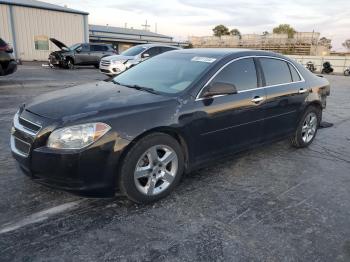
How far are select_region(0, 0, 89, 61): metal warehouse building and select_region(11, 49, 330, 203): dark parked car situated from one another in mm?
25276

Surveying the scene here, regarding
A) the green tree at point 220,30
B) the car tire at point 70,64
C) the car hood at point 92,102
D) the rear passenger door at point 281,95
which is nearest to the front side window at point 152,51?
the car tire at point 70,64

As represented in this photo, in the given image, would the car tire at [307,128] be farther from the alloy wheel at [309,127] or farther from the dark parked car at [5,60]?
the dark parked car at [5,60]

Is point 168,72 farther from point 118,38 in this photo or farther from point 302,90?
point 118,38

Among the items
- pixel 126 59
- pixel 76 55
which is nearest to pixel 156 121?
pixel 126 59

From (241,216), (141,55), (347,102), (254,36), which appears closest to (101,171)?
(241,216)

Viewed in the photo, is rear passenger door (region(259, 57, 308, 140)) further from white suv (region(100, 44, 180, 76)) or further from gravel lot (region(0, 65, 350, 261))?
white suv (region(100, 44, 180, 76))

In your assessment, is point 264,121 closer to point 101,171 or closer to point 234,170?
point 234,170

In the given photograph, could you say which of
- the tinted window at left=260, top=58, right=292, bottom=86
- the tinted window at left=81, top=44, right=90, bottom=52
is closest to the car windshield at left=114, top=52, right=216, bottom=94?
the tinted window at left=260, top=58, right=292, bottom=86

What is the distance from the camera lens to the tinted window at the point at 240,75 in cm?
405

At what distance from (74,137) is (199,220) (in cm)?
139

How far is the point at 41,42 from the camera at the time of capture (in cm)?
2789

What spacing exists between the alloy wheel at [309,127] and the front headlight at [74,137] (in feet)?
12.3

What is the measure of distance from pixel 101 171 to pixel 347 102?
421 inches

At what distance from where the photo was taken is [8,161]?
14.3 feet
